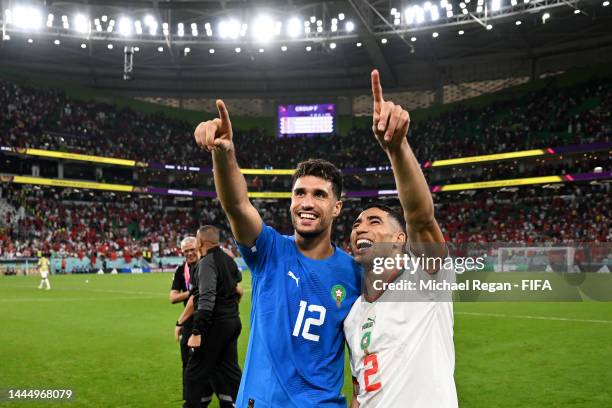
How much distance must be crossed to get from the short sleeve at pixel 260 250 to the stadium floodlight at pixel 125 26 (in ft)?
153

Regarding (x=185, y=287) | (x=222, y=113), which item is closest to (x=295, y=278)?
(x=222, y=113)

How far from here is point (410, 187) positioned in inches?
109

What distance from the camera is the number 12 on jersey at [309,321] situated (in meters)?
3.01

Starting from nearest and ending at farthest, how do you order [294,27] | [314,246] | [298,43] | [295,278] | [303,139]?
[295,278] < [314,246] < [294,27] < [298,43] < [303,139]

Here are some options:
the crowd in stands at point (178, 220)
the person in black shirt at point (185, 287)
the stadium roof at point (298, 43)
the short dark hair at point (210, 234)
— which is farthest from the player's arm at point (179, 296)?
the stadium roof at point (298, 43)

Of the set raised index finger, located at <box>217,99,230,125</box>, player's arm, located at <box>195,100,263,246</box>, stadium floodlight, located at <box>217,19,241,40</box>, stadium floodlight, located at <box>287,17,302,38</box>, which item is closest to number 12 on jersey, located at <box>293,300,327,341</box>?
player's arm, located at <box>195,100,263,246</box>

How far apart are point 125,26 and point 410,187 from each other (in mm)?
47515

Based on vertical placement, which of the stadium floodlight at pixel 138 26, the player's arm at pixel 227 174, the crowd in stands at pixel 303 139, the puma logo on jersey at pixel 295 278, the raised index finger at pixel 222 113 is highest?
the stadium floodlight at pixel 138 26

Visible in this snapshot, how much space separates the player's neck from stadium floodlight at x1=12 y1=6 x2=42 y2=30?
47.0 meters

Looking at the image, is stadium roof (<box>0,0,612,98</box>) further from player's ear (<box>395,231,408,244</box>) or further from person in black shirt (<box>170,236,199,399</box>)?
player's ear (<box>395,231,408,244</box>)

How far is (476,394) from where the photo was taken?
25.6 feet

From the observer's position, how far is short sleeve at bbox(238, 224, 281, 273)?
126 inches

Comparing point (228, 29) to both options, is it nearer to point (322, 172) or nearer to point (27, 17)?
point (27, 17)

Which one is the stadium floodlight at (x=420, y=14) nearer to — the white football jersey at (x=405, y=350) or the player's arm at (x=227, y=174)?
the player's arm at (x=227, y=174)
